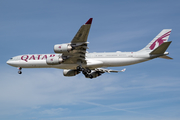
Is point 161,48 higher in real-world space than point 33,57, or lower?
lower

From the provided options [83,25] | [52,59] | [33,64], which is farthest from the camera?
[33,64]

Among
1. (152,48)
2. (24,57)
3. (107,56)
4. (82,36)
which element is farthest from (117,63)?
(24,57)

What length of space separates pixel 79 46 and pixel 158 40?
14.8 m

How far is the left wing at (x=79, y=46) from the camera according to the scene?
36219 mm

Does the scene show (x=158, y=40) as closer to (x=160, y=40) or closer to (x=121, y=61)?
(x=160, y=40)

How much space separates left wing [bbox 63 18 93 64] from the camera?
119ft

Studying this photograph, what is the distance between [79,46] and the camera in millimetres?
40906

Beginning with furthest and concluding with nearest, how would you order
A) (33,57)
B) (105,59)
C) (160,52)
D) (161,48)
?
(33,57), (105,59), (160,52), (161,48)

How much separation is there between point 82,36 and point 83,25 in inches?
86.0

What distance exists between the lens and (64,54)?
4438cm

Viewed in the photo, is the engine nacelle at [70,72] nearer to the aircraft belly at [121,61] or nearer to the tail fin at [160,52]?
the aircraft belly at [121,61]

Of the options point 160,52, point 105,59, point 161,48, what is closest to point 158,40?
point 160,52

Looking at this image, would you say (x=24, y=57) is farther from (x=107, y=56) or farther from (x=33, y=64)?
(x=107, y=56)

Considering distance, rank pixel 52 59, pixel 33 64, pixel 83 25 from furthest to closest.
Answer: pixel 33 64 → pixel 52 59 → pixel 83 25
